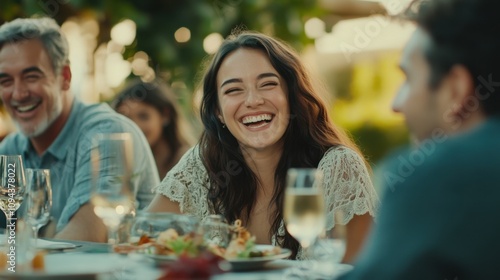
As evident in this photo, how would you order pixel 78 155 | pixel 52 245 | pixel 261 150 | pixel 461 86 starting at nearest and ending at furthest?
1. pixel 461 86
2. pixel 52 245
3. pixel 261 150
4. pixel 78 155

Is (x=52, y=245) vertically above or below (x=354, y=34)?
below

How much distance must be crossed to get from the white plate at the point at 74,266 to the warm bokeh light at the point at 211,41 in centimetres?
309

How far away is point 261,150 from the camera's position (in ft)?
9.34

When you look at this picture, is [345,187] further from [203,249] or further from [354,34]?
[354,34]

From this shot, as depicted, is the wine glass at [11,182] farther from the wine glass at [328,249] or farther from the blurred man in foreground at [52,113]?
the blurred man in foreground at [52,113]

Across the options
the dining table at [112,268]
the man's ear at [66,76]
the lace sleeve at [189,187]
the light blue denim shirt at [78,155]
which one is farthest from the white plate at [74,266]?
Answer: the man's ear at [66,76]

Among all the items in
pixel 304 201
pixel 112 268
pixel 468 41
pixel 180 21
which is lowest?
pixel 112 268

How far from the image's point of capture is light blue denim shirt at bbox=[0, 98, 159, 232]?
3.44m

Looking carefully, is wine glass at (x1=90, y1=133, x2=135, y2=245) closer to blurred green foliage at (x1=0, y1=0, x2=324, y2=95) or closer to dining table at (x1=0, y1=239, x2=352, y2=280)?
dining table at (x1=0, y1=239, x2=352, y2=280)

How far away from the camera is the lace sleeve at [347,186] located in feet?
8.71

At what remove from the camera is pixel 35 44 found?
3600 millimetres

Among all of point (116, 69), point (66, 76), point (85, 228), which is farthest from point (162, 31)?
point (85, 228)

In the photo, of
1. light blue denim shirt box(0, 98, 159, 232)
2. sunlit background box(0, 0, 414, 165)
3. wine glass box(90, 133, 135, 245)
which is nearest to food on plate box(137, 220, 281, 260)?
wine glass box(90, 133, 135, 245)

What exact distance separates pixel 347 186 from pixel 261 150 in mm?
331
